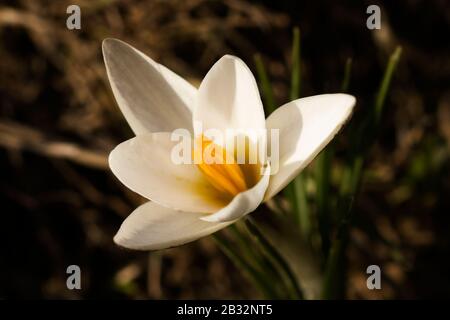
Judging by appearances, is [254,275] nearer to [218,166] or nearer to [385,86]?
[218,166]

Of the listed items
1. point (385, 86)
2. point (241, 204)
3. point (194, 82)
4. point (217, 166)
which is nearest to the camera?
point (241, 204)

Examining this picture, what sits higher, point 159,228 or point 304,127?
point 304,127

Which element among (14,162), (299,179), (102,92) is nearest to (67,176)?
(14,162)

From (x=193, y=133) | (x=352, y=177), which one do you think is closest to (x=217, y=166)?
(x=193, y=133)

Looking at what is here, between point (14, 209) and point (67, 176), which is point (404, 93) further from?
point (14, 209)

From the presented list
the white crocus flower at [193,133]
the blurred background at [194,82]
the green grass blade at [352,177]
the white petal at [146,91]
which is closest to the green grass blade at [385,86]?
the green grass blade at [352,177]

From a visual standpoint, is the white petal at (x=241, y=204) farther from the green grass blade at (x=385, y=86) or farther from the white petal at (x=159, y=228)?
the green grass blade at (x=385, y=86)

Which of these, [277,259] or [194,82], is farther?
[194,82]
